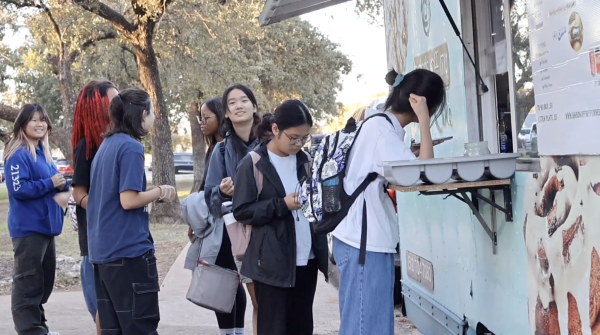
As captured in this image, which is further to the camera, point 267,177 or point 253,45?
point 253,45

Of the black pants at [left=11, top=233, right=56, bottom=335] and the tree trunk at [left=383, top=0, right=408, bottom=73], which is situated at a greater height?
the tree trunk at [left=383, top=0, right=408, bottom=73]

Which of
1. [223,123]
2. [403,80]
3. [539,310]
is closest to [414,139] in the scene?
[223,123]

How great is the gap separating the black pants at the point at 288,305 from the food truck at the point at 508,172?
896 mm

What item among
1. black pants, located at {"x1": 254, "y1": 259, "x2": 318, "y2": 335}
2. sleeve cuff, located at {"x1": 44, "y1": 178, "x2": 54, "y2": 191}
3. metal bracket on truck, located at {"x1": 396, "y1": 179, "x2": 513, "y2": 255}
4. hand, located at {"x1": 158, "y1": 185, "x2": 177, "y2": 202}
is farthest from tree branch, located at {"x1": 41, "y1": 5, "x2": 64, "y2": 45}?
metal bracket on truck, located at {"x1": 396, "y1": 179, "x2": 513, "y2": 255}

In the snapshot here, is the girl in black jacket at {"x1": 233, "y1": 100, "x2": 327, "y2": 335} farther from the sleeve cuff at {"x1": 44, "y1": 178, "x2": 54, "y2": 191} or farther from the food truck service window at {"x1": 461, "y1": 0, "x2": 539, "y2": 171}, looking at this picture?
the sleeve cuff at {"x1": 44, "y1": 178, "x2": 54, "y2": 191}

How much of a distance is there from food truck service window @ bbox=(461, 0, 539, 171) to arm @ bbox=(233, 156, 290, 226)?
116cm

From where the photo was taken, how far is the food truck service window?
11.6 ft

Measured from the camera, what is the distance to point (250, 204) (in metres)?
4.38

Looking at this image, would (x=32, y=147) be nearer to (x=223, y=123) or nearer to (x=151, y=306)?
(x=223, y=123)

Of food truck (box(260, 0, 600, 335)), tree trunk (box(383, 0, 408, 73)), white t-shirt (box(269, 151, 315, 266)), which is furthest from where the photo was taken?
tree trunk (box(383, 0, 408, 73))

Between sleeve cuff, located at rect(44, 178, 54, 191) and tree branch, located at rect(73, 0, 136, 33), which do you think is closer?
sleeve cuff, located at rect(44, 178, 54, 191)

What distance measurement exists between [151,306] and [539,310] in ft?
7.04

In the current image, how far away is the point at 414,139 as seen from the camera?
5.60 m

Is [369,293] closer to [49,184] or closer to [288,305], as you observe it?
[288,305]
